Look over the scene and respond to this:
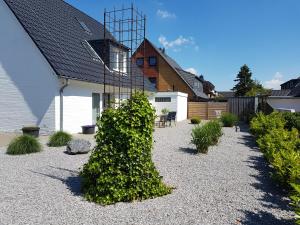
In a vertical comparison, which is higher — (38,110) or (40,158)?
(38,110)

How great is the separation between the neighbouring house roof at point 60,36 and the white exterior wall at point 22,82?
0.37 m

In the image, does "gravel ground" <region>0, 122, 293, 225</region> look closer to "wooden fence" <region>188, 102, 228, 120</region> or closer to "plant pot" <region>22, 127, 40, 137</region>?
"plant pot" <region>22, 127, 40, 137</region>

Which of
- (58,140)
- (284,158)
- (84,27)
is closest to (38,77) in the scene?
(58,140)

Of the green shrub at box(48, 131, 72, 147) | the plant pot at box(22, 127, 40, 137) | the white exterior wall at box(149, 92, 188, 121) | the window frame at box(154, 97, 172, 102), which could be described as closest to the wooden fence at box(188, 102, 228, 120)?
the white exterior wall at box(149, 92, 188, 121)

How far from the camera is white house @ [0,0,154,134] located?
12281 millimetres

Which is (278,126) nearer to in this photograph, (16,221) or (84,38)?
(16,221)

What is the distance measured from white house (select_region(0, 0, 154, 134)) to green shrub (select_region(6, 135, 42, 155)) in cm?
338

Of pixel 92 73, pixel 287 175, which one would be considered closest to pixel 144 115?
pixel 287 175

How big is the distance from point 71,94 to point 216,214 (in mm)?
10096

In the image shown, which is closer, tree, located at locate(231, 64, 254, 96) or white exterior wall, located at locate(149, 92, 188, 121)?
white exterior wall, located at locate(149, 92, 188, 121)

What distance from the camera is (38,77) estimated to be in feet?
40.9

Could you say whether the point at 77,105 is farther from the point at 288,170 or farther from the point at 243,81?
the point at 243,81

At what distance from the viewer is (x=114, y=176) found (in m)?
4.91

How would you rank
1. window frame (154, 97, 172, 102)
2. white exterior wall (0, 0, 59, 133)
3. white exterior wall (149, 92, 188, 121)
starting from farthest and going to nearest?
window frame (154, 97, 172, 102) < white exterior wall (149, 92, 188, 121) < white exterior wall (0, 0, 59, 133)
